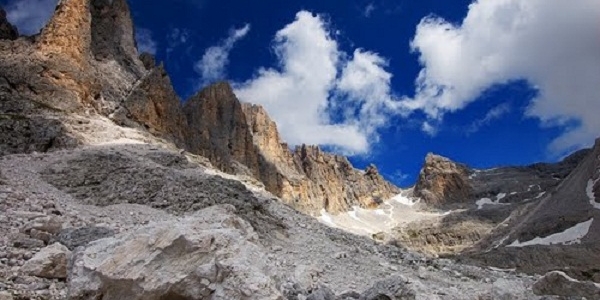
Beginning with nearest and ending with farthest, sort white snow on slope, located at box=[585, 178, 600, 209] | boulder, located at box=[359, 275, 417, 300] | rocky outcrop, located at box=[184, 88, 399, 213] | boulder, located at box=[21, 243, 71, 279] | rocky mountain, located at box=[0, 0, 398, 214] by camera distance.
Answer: boulder, located at box=[21, 243, 71, 279] < boulder, located at box=[359, 275, 417, 300] < rocky mountain, located at box=[0, 0, 398, 214] < rocky outcrop, located at box=[184, 88, 399, 213] < white snow on slope, located at box=[585, 178, 600, 209]

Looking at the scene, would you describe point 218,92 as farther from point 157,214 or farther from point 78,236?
point 78,236

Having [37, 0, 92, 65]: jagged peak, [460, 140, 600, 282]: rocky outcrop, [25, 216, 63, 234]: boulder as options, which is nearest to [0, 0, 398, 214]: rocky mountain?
[37, 0, 92, 65]: jagged peak

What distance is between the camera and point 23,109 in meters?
52.2

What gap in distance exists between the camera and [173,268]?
322 inches

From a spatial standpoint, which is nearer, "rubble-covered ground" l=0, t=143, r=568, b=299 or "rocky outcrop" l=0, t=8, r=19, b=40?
"rubble-covered ground" l=0, t=143, r=568, b=299

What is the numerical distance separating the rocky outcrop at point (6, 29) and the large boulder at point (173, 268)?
79.0 meters

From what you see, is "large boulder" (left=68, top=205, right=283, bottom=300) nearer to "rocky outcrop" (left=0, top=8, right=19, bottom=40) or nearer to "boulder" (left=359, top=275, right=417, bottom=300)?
"boulder" (left=359, top=275, right=417, bottom=300)

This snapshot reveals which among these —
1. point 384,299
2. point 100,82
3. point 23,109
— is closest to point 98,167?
point 23,109

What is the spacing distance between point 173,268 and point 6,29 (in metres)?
82.5

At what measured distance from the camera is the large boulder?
7762 mm

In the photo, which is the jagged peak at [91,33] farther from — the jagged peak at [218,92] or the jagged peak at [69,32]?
the jagged peak at [218,92]

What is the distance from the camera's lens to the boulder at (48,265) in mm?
9984

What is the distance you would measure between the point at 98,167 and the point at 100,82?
A: 139 feet

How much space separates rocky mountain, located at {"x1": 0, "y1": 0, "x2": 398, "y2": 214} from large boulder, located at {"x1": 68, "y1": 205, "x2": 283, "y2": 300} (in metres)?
37.1
